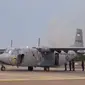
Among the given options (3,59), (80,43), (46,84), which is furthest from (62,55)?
(46,84)

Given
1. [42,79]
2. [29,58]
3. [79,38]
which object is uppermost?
[79,38]

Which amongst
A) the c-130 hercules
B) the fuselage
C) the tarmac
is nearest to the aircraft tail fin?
the c-130 hercules

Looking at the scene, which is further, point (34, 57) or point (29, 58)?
point (34, 57)

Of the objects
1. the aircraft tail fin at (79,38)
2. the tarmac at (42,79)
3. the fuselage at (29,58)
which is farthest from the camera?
the aircraft tail fin at (79,38)

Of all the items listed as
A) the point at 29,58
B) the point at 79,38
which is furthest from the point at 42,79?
the point at 79,38

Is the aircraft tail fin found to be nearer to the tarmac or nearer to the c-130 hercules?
the c-130 hercules

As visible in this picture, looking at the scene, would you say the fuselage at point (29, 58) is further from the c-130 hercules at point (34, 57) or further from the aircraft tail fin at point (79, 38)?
the aircraft tail fin at point (79, 38)

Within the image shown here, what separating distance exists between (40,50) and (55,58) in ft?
7.59

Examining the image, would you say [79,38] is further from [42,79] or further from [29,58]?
[42,79]

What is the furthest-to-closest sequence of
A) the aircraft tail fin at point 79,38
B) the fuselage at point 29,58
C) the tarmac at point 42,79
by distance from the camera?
1. the aircraft tail fin at point 79,38
2. the fuselage at point 29,58
3. the tarmac at point 42,79

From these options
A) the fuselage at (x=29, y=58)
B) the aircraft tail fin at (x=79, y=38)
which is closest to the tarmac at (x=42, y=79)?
the fuselage at (x=29, y=58)

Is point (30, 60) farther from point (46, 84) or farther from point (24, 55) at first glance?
point (46, 84)

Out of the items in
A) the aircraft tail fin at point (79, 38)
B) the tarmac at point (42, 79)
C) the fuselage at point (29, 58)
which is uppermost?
the aircraft tail fin at point (79, 38)

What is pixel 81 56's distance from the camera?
136 ft
